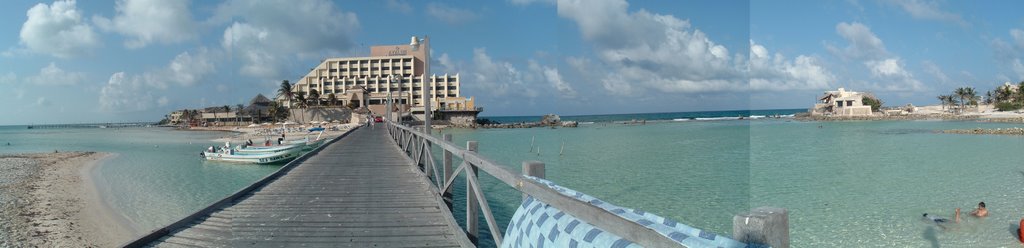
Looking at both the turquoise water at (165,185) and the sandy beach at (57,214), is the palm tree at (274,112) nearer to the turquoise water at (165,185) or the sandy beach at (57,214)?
the turquoise water at (165,185)

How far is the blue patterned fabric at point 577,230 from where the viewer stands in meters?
1.60

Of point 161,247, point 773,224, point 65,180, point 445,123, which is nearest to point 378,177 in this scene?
point 161,247

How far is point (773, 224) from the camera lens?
4.72 ft

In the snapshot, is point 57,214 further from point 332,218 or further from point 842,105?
point 842,105

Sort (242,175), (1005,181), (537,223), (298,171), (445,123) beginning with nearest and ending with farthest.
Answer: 1. (537,223)
2. (298,171)
3. (1005,181)
4. (242,175)
5. (445,123)

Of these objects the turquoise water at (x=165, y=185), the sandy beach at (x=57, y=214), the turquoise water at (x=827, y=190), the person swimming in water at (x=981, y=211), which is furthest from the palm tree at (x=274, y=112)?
the person swimming in water at (x=981, y=211)

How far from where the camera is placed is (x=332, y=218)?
21.0 feet

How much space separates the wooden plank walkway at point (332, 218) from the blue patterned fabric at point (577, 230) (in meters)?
1.97

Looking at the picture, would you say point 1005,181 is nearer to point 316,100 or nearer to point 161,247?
point 161,247

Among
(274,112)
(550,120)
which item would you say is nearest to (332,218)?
(274,112)

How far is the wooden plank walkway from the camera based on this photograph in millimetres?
5266

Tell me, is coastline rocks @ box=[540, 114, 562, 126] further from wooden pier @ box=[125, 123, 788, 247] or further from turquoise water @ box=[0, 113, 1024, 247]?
wooden pier @ box=[125, 123, 788, 247]

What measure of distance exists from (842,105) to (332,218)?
4188 inches

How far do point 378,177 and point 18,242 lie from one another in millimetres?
5897
